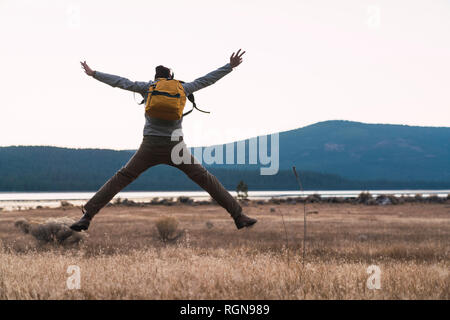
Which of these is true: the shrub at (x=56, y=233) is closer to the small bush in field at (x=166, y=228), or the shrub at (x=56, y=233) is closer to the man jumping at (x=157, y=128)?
the small bush in field at (x=166, y=228)

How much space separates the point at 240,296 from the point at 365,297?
1.31m

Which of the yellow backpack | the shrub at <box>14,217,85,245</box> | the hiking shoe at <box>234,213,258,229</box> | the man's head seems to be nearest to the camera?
the yellow backpack

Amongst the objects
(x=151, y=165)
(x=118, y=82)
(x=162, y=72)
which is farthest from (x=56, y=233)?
(x=162, y=72)

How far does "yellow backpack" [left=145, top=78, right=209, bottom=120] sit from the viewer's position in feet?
19.3

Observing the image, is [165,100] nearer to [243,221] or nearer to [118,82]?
[118,82]

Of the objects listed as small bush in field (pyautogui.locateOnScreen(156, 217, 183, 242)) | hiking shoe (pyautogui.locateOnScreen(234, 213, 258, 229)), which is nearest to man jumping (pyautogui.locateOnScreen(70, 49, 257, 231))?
hiking shoe (pyautogui.locateOnScreen(234, 213, 258, 229))

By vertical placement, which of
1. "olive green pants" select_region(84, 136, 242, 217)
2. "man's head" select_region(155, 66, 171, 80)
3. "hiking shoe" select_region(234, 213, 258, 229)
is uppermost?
"man's head" select_region(155, 66, 171, 80)

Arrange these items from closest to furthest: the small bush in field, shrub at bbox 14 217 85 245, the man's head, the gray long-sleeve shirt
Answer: the gray long-sleeve shirt < the man's head < shrub at bbox 14 217 85 245 < the small bush in field

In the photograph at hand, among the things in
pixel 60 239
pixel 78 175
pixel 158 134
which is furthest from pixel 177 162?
pixel 78 175

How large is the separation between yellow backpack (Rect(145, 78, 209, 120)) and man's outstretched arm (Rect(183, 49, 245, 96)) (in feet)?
0.66

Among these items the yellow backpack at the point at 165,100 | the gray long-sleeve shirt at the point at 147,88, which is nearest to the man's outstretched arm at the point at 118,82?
the gray long-sleeve shirt at the point at 147,88

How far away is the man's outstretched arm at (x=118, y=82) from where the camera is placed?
6.09 meters

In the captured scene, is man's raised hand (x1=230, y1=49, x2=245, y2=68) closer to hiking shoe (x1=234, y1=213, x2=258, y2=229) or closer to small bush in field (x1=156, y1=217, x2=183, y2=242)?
hiking shoe (x1=234, y1=213, x2=258, y2=229)

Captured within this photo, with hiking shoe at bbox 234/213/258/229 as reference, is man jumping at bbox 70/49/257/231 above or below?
above
